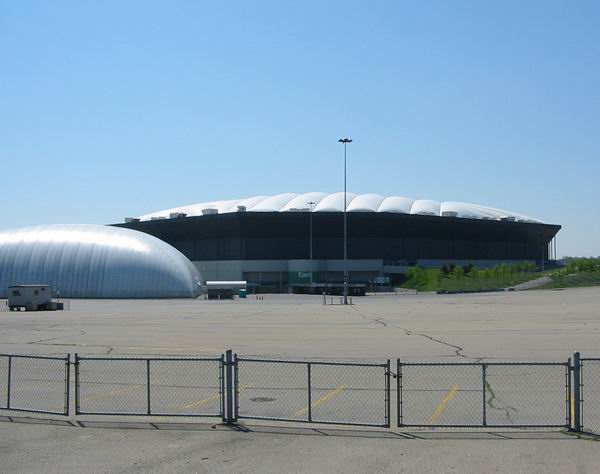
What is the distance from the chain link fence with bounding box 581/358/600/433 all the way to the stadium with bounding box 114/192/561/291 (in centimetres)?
10546

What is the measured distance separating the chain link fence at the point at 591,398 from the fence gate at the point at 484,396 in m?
0.34

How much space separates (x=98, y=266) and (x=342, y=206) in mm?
56813

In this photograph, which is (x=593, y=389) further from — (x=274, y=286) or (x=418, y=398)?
(x=274, y=286)

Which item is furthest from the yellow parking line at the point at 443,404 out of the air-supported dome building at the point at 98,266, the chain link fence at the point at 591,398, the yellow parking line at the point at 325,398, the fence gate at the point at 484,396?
the air-supported dome building at the point at 98,266

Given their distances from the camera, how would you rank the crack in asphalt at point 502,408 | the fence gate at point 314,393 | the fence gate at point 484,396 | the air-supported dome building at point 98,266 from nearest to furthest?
1. the fence gate at point 484,396
2. the fence gate at point 314,393
3. the crack in asphalt at point 502,408
4. the air-supported dome building at point 98,266

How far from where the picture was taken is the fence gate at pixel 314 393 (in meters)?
12.4

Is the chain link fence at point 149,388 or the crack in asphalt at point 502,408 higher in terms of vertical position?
the crack in asphalt at point 502,408

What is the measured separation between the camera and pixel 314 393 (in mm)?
14992

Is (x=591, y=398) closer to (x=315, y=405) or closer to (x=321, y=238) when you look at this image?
(x=315, y=405)

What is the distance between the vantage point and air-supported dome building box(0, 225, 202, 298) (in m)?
89.6

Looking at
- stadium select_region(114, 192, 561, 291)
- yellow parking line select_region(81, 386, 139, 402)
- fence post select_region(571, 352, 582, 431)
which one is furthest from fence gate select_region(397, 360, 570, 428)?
stadium select_region(114, 192, 561, 291)

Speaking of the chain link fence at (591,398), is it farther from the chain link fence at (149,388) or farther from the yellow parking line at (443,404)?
the chain link fence at (149,388)

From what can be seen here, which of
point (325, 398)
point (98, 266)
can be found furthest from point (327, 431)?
point (98, 266)

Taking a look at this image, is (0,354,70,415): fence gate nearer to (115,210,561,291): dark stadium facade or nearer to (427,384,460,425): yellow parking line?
(427,384,460,425): yellow parking line
